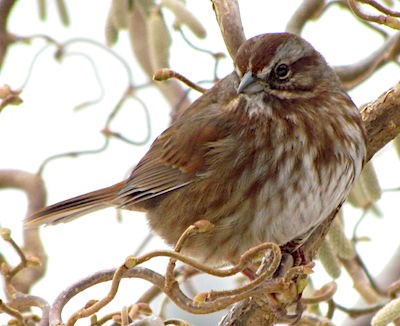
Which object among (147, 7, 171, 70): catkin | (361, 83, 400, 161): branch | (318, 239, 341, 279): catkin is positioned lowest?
(318, 239, 341, 279): catkin

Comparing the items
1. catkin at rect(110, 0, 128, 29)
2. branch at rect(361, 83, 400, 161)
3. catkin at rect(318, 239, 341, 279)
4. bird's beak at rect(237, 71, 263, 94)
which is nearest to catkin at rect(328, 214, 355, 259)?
catkin at rect(318, 239, 341, 279)

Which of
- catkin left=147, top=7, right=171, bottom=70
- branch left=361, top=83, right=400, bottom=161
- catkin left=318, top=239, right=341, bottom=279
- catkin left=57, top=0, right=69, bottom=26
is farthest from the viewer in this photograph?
catkin left=57, top=0, right=69, bottom=26

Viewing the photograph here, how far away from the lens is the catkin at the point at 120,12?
130 inches

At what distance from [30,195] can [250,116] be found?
3.23 ft

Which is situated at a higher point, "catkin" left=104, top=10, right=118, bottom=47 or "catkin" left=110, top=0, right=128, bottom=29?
"catkin" left=110, top=0, right=128, bottom=29

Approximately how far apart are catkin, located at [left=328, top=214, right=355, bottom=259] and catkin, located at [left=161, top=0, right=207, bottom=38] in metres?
0.90

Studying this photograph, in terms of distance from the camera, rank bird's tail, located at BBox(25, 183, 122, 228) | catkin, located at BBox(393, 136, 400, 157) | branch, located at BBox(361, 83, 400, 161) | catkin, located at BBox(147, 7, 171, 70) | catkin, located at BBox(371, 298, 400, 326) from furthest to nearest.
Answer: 1. bird's tail, located at BBox(25, 183, 122, 228)
2. catkin, located at BBox(147, 7, 171, 70)
3. catkin, located at BBox(393, 136, 400, 157)
4. branch, located at BBox(361, 83, 400, 161)
5. catkin, located at BBox(371, 298, 400, 326)

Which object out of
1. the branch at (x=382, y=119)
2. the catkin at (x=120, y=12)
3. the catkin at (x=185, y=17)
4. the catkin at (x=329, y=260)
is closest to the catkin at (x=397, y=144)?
the branch at (x=382, y=119)

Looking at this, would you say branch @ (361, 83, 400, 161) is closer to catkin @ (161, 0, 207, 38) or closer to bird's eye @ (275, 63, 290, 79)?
bird's eye @ (275, 63, 290, 79)

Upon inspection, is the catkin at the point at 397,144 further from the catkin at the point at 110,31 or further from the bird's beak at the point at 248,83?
the catkin at the point at 110,31

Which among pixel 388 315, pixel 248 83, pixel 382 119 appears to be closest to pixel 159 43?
pixel 248 83

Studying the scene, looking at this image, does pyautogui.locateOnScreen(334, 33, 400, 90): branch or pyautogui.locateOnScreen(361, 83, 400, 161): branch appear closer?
pyautogui.locateOnScreen(361, 83, 400, 161): branch

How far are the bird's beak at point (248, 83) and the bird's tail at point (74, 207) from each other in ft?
2.69

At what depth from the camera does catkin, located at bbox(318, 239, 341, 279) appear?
291 centimetres
